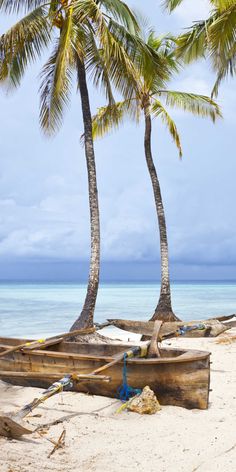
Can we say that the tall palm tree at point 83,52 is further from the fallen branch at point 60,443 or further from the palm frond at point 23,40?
the fallen branch at point 60,443

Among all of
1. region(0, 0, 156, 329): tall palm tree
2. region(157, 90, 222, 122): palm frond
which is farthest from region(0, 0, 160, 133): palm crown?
region(157, 90, 222, 122): palm frond

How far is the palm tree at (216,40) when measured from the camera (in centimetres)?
1287

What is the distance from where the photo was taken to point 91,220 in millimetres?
12852

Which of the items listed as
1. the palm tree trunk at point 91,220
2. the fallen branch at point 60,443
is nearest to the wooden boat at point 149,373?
the fallen branch at point 60,443

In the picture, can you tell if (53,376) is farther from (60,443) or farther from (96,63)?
(96,63)

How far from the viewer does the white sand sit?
15.6 ft

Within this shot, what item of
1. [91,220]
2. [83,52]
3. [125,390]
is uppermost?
[83,52]

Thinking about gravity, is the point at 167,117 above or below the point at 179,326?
above

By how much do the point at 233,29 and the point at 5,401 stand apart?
36.1 ft

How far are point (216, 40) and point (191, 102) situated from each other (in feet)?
14.7

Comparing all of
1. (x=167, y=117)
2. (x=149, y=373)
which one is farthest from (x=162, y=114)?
(x=149, y=373)

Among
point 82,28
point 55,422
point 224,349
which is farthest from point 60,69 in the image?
point 55,422

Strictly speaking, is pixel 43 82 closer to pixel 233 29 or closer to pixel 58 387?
pixel 233 29

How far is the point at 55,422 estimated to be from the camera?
6043 millimetres
